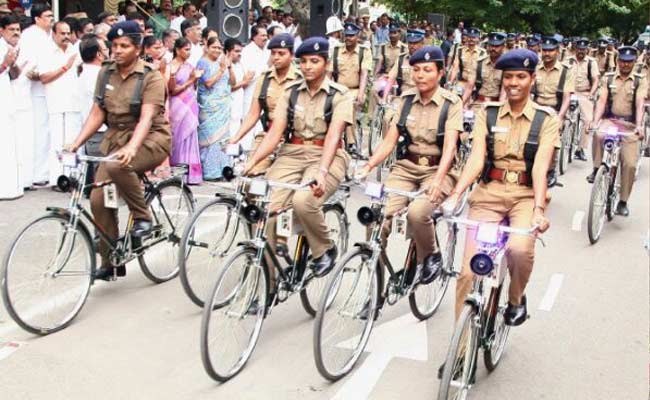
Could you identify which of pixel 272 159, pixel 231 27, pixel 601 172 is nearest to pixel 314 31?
pixel 231 27

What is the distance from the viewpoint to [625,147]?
9.79 m

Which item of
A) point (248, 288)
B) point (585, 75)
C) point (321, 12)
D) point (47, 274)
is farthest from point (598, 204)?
point (321, 12)

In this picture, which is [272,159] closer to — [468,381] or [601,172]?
[468,381]

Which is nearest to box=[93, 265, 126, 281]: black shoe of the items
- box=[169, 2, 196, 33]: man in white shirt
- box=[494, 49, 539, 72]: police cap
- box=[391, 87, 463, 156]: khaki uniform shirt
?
box=[391, 87, 463, 156]: khaki uniform shirt

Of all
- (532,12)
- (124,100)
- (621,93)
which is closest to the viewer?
(124,100)

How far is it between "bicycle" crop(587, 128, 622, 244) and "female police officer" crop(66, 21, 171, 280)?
4808 mm

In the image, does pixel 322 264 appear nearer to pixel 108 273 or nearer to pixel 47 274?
pixel 108 273

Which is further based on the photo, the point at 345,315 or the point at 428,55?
the point at 428,55

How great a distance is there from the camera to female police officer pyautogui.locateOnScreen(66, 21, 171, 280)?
6293 millimetres

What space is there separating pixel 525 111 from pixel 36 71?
241 inches

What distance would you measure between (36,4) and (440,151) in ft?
19.4

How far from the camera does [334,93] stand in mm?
6223

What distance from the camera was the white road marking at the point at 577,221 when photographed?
9.89m

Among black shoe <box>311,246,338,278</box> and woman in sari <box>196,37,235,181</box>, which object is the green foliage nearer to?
woman in sari <box>196,37,235,181</box>
